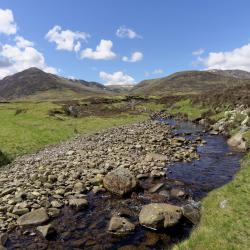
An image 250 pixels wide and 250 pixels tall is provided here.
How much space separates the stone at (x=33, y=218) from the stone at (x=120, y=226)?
14.4ft

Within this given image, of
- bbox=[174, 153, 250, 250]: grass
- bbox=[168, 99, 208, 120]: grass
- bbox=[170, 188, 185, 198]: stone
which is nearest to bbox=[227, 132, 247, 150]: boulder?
bbox=[170, 188, 185, 198]: stone

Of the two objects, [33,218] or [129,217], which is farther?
[129,217]

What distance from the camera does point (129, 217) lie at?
65.4 feet

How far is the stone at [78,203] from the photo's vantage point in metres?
21.5

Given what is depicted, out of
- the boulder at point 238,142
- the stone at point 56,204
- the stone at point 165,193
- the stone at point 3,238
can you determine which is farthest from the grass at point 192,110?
the stone at point 3,238

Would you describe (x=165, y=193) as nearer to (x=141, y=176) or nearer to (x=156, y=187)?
(x=156, y=187)

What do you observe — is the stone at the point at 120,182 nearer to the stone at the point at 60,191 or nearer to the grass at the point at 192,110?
the stone at the point at 60,191

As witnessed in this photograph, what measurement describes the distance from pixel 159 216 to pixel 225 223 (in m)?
3.96

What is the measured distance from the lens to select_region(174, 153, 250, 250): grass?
47.3 ft

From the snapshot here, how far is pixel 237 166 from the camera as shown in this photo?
30891mm

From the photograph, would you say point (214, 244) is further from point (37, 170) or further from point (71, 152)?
point (71, 152)

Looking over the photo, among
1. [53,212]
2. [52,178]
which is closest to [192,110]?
[52,178]

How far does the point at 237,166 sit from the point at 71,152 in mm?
19213

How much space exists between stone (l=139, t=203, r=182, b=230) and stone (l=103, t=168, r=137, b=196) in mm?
4153
